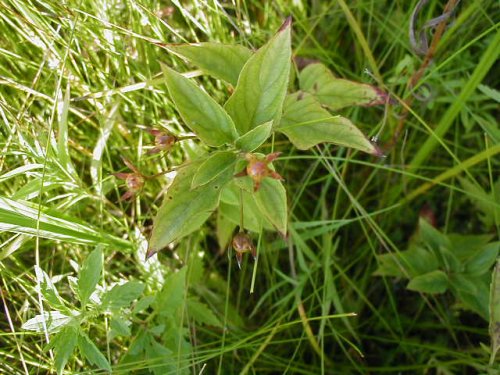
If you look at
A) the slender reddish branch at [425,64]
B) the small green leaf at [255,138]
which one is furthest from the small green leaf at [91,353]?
the slender reddish branch at [425,64]

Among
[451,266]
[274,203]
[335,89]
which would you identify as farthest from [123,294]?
[451,266]

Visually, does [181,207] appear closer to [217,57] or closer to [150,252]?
[150,252]

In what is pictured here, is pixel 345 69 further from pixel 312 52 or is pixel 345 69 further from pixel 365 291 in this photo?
pixel 365 291

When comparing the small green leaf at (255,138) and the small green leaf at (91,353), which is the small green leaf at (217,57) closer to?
the small green leaf at (255,138)

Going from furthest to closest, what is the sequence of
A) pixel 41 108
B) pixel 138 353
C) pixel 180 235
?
1. pixel 41 108
2. pixel 138 353
3. pixel 180 235

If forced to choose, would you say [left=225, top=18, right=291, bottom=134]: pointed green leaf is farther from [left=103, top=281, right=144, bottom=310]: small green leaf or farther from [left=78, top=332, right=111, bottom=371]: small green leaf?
[left=78, top=332, right=111, bottom=371]: small green leaf

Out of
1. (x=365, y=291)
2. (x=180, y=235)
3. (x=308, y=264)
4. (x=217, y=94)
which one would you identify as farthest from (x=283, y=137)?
(x=180, y=235)
